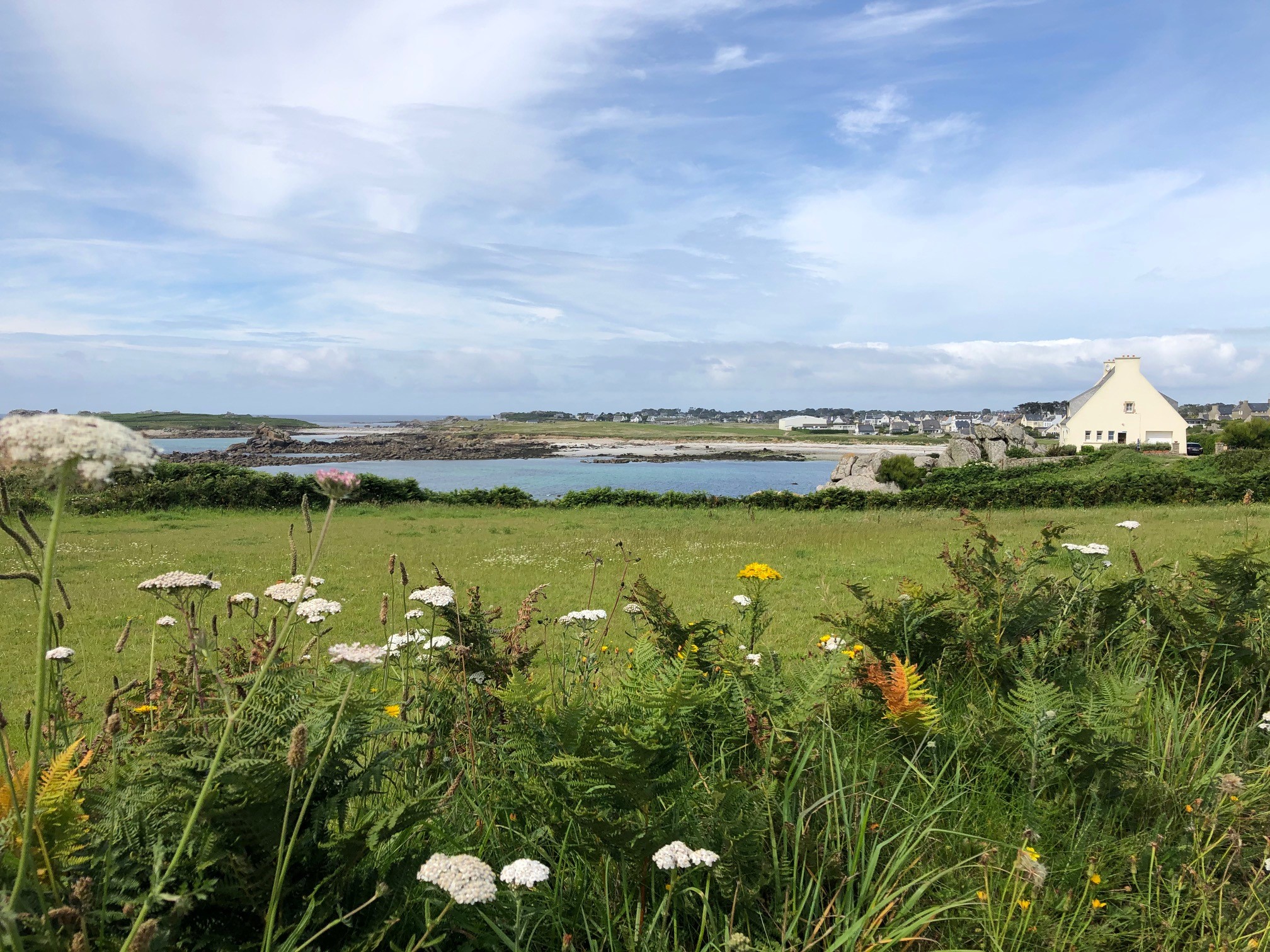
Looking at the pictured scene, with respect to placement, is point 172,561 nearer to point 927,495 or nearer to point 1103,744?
point 1103,744

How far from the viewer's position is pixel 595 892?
183 centimetres

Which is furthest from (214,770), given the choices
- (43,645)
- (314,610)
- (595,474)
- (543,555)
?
(595,474)

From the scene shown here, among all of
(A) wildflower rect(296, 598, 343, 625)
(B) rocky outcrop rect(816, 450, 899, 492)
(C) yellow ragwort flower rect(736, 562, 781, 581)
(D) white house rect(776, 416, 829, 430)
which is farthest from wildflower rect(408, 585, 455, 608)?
(D) white house rect(776, 416, 829, 430)

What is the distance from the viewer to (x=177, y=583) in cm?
189

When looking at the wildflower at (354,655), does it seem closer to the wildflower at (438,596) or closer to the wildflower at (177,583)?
the wildflower at (177,583)

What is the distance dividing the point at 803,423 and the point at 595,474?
99.4 m

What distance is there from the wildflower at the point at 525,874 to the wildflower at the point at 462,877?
3cm

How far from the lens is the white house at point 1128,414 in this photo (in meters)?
47.0

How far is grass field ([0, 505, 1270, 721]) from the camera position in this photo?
937cm

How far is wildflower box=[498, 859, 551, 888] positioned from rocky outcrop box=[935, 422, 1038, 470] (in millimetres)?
42334

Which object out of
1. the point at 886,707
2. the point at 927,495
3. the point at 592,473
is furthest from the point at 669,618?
the point at 592,473

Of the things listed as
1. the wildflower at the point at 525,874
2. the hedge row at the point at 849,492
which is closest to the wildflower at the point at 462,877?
the wildflower at the point at 525,874

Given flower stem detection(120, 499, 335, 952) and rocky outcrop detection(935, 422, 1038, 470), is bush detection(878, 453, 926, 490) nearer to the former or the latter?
rocky outcrop detection(935, 422, 1038, 470)

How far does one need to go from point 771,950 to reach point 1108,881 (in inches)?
46.2
